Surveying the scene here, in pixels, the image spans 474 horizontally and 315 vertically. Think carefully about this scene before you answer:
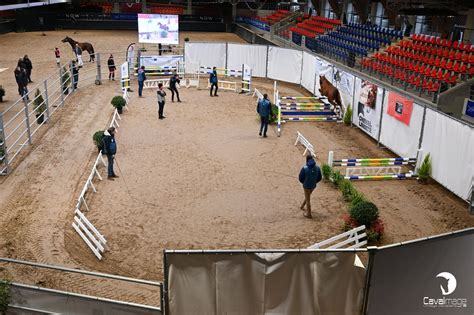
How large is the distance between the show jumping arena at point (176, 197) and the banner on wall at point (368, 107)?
0.51 metres

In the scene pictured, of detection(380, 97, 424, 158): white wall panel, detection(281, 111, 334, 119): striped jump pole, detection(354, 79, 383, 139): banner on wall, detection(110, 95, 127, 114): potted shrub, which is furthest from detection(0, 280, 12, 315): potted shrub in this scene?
detection(281, 111, 334, 119): striped jump pole

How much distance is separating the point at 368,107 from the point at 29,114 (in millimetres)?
13986

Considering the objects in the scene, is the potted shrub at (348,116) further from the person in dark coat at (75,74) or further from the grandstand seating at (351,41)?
the person in dark coat at (75,74)

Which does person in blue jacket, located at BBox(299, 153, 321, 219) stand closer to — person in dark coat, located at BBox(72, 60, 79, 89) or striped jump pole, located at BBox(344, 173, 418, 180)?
striped jump pole, located at BBox(344, 173, 418, 180)

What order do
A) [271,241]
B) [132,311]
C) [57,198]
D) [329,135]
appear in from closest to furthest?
[132,311] < [271,241] < [57,198] < [329,135]

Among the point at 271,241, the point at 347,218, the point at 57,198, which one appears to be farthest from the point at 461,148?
the point at 57,198

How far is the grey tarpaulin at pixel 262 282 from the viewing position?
602cm

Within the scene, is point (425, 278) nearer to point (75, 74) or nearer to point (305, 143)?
point (305, 143)

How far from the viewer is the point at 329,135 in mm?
18719

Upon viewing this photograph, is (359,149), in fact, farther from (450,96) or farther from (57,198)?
(57,198)

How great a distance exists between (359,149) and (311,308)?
11.5 meters

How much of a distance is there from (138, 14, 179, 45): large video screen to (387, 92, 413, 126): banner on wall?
19076 millimetres

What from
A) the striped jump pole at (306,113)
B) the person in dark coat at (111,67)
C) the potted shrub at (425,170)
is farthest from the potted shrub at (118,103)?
the potted shrub at (425,170)

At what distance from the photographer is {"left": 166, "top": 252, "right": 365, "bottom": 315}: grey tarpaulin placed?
6.02 metres
